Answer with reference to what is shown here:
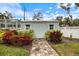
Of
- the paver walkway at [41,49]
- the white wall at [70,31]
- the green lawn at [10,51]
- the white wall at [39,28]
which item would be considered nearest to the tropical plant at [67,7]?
the white wall at [70,31]

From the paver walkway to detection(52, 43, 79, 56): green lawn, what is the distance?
7cm

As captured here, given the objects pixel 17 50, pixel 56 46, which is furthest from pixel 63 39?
pixel 17 50

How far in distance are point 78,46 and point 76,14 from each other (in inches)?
17.9

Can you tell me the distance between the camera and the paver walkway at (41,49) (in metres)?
7.43

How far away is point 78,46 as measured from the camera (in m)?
7.43

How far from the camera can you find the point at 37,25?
7.45 metres

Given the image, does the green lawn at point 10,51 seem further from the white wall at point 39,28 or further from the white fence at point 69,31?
the white fence at point 69,31

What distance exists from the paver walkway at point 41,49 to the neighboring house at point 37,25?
0.29 feet

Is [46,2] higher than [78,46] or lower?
higher

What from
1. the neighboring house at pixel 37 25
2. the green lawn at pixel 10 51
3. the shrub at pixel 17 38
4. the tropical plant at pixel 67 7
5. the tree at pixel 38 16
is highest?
the tropical plant at pixel 67 7

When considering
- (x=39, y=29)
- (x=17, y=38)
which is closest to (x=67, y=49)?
(x=39, y=29)

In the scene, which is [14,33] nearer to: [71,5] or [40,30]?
[40,30]

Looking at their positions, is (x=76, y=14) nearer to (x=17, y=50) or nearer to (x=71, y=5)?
(x=71, y=5)

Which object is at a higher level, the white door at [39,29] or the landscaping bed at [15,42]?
the white door at [39,29]
